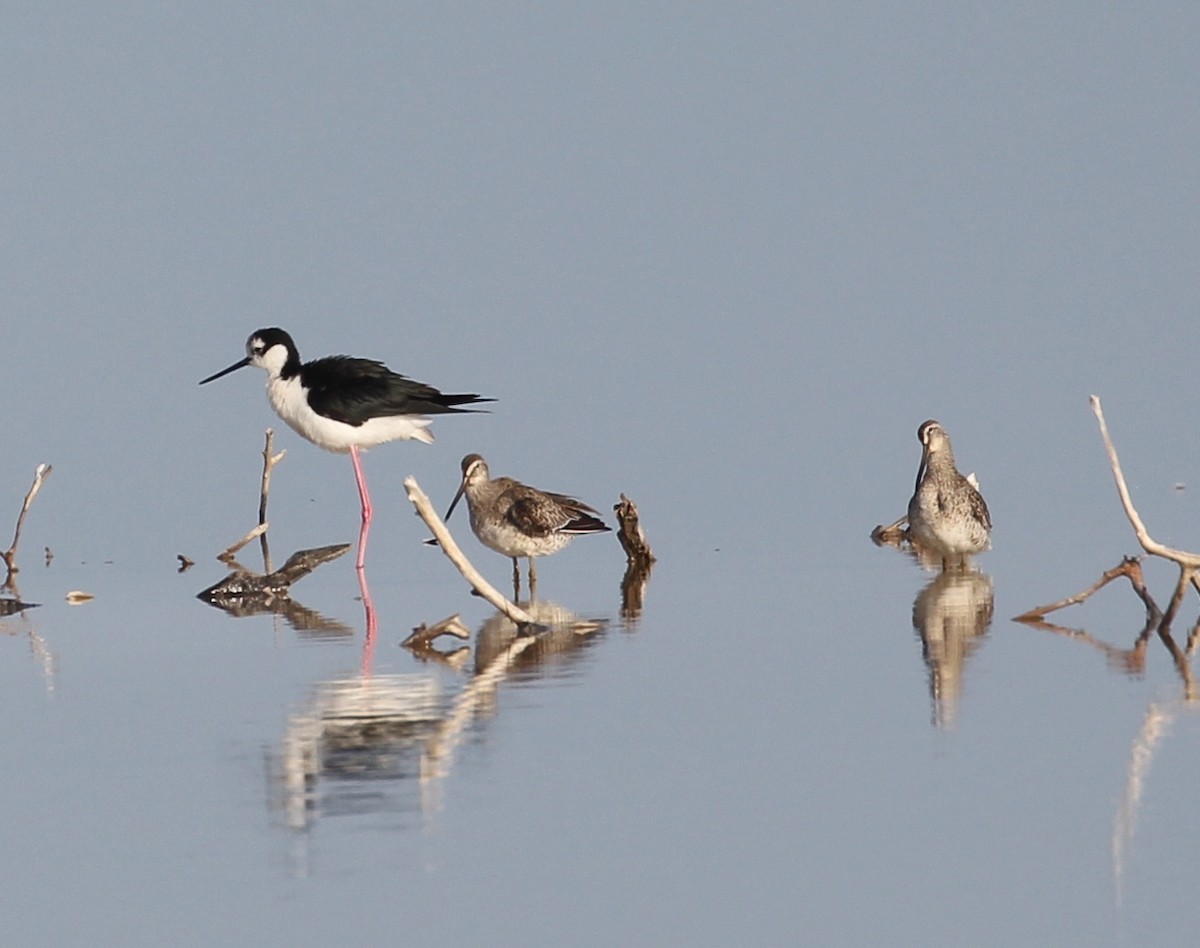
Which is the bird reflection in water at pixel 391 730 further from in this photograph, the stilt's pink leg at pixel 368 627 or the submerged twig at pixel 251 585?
the submerged twig at pixel 251 585

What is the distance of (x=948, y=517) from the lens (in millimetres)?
15938

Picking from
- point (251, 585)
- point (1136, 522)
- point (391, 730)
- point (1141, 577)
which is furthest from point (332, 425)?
point (391, 730)

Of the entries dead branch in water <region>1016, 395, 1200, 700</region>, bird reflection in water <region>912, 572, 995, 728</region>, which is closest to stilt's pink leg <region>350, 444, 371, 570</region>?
bird reflection in water <region>912, 572, 995, 728</region>

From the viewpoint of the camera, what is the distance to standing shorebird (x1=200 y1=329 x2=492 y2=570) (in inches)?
762

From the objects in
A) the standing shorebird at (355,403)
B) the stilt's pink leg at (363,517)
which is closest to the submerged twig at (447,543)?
the stilt's pink leg at (363,517)

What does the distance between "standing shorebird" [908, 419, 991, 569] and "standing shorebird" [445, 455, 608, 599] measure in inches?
86.9

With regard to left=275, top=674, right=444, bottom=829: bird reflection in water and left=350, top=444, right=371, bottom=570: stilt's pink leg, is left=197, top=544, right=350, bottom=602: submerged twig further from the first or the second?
left=275, top=674, right=444, bottom=829: bird reflection in water

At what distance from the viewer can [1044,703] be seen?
10805mm

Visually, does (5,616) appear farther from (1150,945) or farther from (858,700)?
(1150,945)

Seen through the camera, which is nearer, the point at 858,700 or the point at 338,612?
the point at 858,700

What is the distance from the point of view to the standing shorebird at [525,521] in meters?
16.0

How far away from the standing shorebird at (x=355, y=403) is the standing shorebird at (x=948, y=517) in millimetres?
4404

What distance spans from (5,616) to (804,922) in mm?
8657

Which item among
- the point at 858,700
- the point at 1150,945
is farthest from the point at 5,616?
the point at 1150,945
